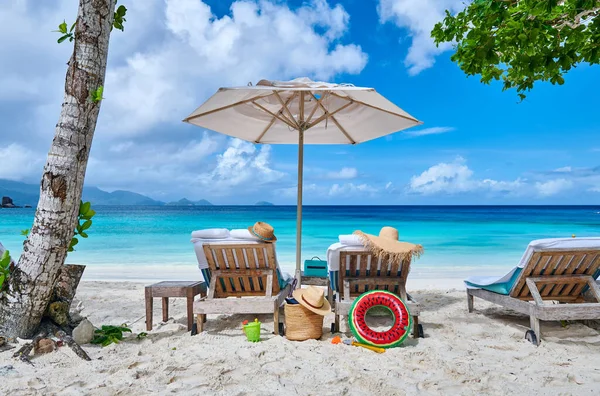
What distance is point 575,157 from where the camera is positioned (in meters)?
57.3

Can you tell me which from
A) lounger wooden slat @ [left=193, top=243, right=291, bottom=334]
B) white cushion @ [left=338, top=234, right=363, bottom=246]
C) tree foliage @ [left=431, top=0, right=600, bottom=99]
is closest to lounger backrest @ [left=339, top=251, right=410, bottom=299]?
white cushion @ [left=338, top=234, right=363, bottom=246]

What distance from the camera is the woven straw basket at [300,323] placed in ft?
12.7

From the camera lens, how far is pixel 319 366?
3.16 m

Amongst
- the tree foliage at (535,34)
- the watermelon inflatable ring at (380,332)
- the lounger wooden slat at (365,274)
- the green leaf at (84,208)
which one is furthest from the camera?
the lounger wooden slat at (365,274)

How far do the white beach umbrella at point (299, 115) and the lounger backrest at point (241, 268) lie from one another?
2.16ft

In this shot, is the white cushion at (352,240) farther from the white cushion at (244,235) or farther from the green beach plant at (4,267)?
the green beach plant at (4,267)

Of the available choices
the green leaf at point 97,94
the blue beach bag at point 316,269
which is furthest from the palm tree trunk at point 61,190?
the blue beach bag at point 316,269

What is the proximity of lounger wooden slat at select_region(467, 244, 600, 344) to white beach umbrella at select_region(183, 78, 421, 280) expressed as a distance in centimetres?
186

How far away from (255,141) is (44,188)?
321 cm

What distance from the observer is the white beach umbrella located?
14.8 feet

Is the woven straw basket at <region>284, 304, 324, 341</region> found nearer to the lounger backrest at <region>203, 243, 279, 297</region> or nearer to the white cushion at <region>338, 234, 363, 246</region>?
the lounger backrest at <region>203, 243, 279, 297</region>

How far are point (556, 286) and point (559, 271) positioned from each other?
200mm

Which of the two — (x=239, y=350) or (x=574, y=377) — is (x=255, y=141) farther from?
(x=574, y=377)

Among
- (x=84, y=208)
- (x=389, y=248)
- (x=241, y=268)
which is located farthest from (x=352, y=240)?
(x=84, y=208)
